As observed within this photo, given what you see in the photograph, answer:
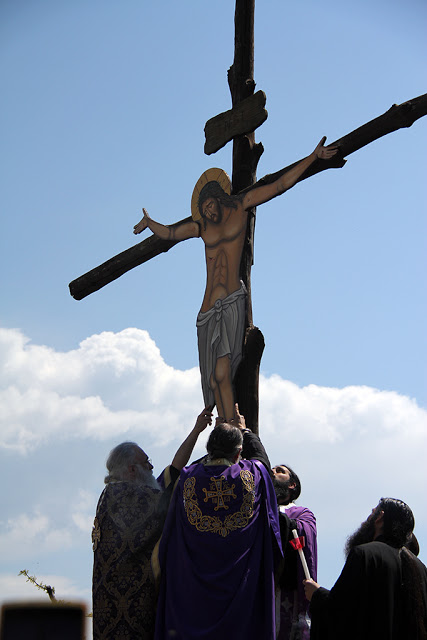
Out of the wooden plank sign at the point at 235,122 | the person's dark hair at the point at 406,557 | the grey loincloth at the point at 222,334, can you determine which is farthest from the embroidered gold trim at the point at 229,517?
the wooden plank sign at the point at 235,122

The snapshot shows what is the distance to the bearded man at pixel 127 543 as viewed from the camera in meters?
4.98

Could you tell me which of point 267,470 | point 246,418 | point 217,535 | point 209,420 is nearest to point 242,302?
point 246,418

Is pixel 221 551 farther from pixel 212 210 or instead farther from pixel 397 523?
pixel 212 210

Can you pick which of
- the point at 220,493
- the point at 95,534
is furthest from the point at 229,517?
the point at 95,534

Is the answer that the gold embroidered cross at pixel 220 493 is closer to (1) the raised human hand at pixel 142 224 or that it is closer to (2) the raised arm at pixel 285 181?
(2) the raised arm at pixel 285 181

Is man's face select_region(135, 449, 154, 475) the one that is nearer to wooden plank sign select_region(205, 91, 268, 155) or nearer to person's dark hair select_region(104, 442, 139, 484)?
person's dark hair select_region(104, 442, 139, 484)

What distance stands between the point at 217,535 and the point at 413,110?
3.34 m

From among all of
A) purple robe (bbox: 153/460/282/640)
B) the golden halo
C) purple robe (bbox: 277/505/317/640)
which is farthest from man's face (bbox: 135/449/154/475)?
the golden halo

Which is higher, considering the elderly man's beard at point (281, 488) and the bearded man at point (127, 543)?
the elderly man's beard at point (281, 488)

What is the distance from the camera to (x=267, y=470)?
16.7ft

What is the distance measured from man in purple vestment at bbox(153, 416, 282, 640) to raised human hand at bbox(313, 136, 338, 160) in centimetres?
262

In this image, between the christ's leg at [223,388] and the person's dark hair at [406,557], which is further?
the christ's leg at [223,388]

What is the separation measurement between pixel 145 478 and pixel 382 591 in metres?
1.55

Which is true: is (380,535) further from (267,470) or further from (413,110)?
(413,110)
